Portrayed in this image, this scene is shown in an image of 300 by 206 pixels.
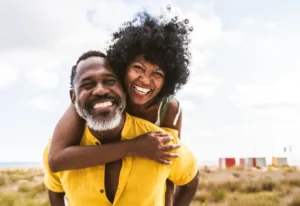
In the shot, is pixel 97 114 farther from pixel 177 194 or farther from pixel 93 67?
pixel 177 194

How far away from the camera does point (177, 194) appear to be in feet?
13.7

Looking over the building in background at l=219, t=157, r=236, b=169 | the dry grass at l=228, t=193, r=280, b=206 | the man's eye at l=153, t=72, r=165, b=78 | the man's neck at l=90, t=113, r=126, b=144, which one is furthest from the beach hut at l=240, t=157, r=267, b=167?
the man's neck at l=90, t=113, r=126, b=144

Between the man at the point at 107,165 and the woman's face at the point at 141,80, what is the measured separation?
25 centimetres

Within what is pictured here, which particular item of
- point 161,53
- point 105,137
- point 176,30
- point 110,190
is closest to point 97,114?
point 105,137

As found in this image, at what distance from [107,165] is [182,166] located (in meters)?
0.55

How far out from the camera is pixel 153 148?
333cm

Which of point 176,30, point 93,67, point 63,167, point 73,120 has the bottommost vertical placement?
point 63,167

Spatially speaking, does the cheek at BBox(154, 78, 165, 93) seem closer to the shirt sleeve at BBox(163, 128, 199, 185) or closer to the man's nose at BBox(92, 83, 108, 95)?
the shirt sleeve at BBox(163, 128, 199, 185)

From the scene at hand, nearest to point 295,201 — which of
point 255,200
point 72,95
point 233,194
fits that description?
point 255,200

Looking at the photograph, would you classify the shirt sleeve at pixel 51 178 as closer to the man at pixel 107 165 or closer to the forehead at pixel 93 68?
the man at pixel 107 165

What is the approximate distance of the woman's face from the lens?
3697 millimetres

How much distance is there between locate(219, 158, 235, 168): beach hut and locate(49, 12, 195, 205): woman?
30846 mm

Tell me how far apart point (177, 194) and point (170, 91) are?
840 millimetres

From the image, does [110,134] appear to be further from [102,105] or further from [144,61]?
[144,61]
